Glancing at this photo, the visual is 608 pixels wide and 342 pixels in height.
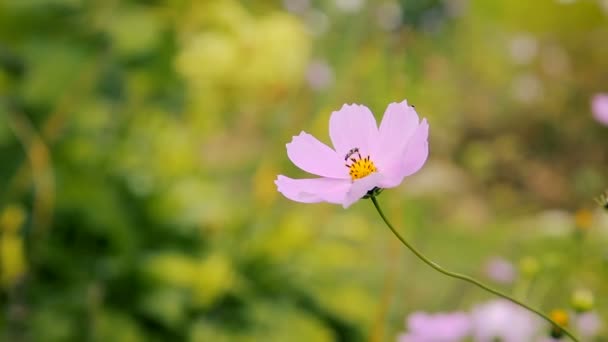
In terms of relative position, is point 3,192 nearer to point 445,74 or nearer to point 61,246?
point 61,246

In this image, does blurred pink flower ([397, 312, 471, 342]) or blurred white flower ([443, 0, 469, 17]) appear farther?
blurred white flower ([443, 0, 469, 17])

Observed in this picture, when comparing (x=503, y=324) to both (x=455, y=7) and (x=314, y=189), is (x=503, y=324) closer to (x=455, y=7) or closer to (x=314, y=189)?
(x=314, y=189)

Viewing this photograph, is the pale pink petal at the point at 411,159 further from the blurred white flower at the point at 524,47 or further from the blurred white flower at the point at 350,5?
the blurred white flower at the point at 524,47

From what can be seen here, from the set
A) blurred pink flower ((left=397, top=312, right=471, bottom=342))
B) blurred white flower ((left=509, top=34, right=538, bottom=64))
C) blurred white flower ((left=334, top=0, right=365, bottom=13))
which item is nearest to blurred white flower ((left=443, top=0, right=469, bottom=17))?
blurred white flower ((left=334, top=0, right=365, bottom=13))

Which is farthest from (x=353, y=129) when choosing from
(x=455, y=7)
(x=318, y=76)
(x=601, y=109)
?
(x=455, y=7)

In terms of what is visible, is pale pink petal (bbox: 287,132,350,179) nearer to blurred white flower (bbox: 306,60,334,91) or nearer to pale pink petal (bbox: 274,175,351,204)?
pale pink petal (bbox: 274,175,351,204)

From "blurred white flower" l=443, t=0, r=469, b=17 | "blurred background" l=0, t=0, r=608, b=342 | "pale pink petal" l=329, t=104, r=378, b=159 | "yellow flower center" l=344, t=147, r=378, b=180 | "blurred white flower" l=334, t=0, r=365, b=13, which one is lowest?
"yellow flower center" l=344, t=147, r=378, b=180

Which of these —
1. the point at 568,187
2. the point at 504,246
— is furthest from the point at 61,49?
the point at 568,187
